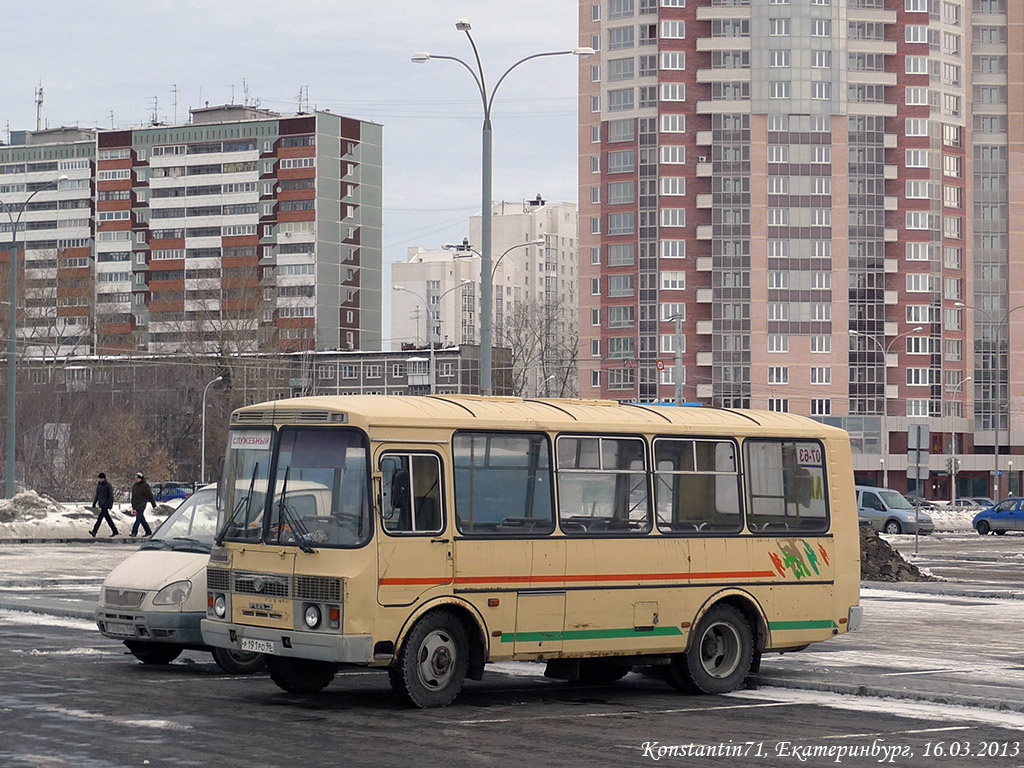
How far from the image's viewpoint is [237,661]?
15.2 m

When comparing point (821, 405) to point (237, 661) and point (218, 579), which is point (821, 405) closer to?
point (237, 661)

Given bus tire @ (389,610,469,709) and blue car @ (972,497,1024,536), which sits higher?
bus tire @ (389,610,469,709)

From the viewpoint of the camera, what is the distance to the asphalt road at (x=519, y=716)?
10.5m

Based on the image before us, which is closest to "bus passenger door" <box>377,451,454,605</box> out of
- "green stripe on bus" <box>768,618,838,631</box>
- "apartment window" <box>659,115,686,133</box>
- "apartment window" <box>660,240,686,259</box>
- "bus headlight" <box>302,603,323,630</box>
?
"bus headlight" <box>302,603,323,630</box>

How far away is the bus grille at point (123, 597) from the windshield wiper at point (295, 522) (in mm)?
3094

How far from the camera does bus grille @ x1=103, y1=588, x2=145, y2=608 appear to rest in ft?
50.3

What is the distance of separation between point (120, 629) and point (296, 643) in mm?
3544

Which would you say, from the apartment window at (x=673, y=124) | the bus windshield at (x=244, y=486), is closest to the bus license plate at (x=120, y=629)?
the bus windshield at (x=244, y=486)

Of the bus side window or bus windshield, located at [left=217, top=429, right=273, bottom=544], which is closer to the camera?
the bus side window

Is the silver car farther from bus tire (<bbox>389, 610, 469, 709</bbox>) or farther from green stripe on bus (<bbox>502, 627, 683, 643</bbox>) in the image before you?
bus tire (<bbox>389, 610, 469, 709</bbox>)

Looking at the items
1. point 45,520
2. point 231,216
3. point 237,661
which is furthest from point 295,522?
point 231,216

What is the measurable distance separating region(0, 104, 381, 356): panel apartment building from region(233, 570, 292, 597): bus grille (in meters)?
136

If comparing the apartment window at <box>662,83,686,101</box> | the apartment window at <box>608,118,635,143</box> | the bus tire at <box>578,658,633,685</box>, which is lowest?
the bus tire at <box>578,658,633,685</box>

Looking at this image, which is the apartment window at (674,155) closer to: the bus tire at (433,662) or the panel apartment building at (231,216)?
the panel apartment building at (231,216)
